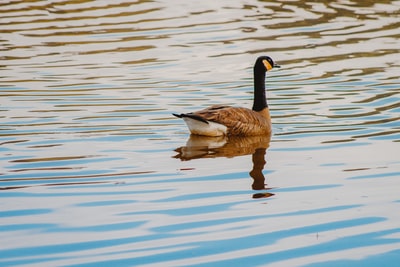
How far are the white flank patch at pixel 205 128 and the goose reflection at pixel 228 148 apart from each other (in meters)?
0.07

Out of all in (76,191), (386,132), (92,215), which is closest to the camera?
(92,215)

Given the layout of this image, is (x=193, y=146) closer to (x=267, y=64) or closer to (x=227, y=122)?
(x=227, y=122)

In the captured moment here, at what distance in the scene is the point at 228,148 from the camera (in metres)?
13.4

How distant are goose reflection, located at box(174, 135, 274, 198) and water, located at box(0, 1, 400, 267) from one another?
0.03m

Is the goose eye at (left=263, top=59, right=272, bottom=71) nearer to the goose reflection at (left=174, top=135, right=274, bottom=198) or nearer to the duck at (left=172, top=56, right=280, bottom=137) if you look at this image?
the duck at (left=172, top=56, right=280, bottom=137)

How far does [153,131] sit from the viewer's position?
14.0 m

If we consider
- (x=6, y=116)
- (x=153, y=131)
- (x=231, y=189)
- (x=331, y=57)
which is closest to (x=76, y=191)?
(x=231, y=189)

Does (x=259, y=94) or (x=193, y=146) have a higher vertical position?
(x=259, y=94)

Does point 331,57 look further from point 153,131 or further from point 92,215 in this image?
point 92,215

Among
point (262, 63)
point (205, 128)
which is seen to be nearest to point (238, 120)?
point (205, 128)

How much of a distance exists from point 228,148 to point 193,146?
443 millimetres

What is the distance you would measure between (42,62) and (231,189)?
10484 millimetres

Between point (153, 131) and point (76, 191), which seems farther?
point (153, 131)

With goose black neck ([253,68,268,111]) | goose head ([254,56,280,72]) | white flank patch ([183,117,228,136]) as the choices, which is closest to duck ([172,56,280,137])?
white flank patch ([183,117,228,136])
